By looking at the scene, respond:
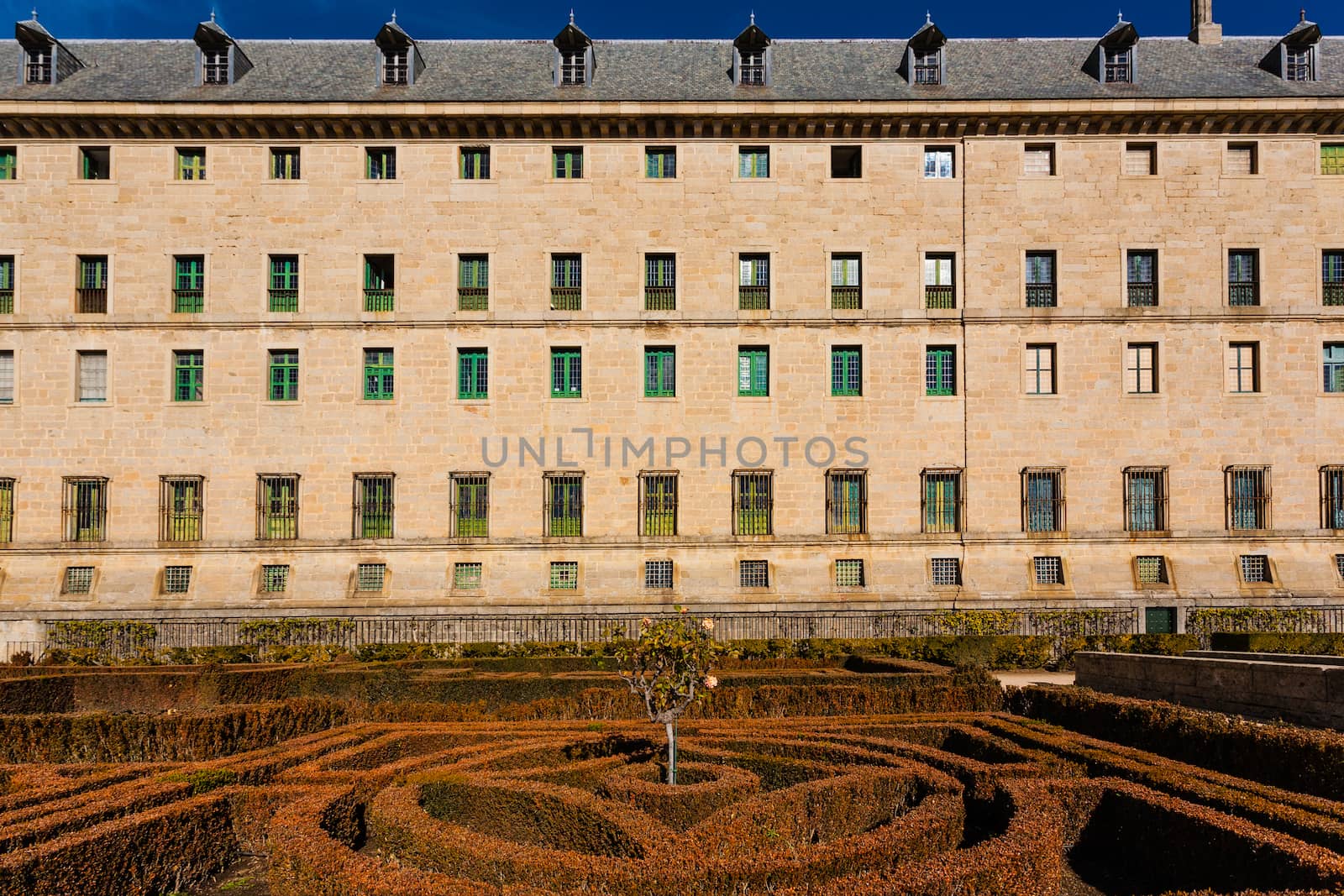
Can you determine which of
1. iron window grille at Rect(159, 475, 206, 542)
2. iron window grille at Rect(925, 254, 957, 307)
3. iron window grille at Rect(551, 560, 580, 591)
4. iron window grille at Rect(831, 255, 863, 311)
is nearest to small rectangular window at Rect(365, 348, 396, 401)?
iron window grille at Rect(159, 475, 206, 542)

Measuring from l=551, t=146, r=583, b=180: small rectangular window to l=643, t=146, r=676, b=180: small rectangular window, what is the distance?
236cm

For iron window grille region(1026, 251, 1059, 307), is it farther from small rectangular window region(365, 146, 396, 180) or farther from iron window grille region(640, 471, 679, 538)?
small rectangular window region(365, 146, 396, 180)

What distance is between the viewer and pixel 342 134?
30.9 m

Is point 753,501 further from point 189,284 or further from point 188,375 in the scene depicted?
point 189,284

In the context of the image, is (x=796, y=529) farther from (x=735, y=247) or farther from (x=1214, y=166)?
(x=1214, y=166)

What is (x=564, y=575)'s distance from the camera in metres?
30.1

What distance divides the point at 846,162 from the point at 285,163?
65.1 feet

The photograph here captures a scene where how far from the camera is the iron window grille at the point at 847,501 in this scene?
30.5m

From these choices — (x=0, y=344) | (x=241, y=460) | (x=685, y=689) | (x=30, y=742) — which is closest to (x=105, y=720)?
(x=30, y=742)

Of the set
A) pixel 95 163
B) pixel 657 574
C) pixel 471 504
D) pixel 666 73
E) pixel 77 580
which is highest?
pixel 666 73

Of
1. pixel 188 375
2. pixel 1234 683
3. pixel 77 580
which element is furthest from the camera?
pixel 188 375

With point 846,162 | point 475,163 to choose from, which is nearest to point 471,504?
point 475,163

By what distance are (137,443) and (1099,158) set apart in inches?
1349

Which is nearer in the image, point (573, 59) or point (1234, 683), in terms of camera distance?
point (1234, 683)
